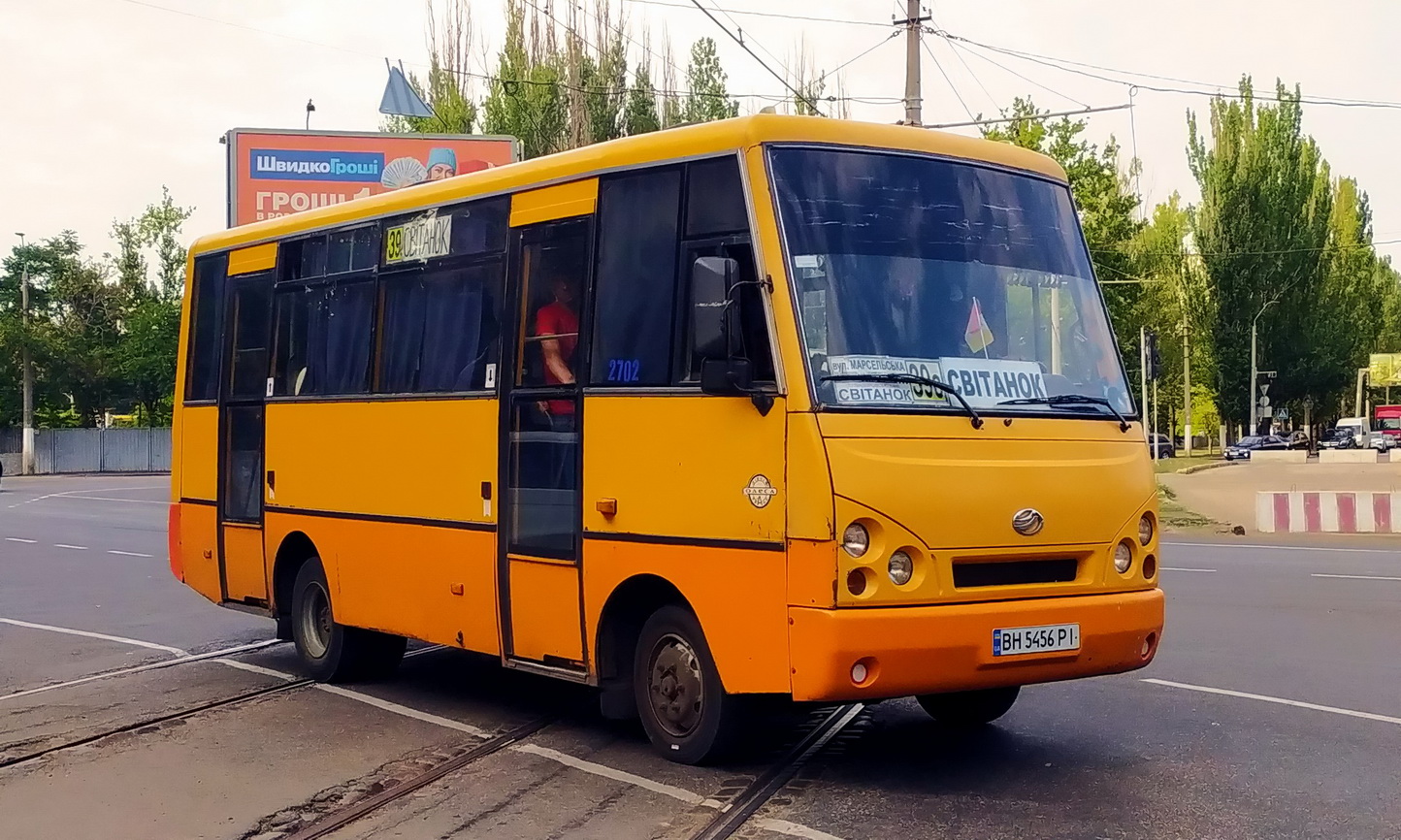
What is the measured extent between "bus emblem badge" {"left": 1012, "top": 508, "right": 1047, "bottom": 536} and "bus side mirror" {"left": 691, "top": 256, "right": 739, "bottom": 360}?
1490 mm

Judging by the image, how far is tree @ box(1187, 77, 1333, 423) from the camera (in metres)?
69.9

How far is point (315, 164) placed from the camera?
42500mm

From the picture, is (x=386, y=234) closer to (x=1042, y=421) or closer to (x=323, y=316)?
(x=323, y=316)

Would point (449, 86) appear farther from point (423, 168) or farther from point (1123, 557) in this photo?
point (1123, 557)

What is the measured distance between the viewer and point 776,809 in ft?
21.6

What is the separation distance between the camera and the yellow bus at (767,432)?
677 centimetres

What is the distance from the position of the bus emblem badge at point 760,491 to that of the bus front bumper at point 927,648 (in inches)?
20.1

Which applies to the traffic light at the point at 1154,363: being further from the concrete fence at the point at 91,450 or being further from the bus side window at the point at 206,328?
the concrete fence at the point at 91,450

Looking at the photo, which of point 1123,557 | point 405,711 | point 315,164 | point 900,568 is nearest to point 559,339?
point 900,568

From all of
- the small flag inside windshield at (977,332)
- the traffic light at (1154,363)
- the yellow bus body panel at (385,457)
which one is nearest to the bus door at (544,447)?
the yellow bus body panel at (385,457)

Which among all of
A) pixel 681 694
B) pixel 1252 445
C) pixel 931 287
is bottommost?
pixel 681 694

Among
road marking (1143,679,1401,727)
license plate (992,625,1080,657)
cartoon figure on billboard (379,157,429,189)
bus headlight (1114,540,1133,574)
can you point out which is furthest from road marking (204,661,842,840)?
cartoon figure on billboard (379,157,429,189)

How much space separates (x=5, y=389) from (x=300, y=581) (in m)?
59.5

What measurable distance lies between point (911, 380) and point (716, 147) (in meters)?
1.47
